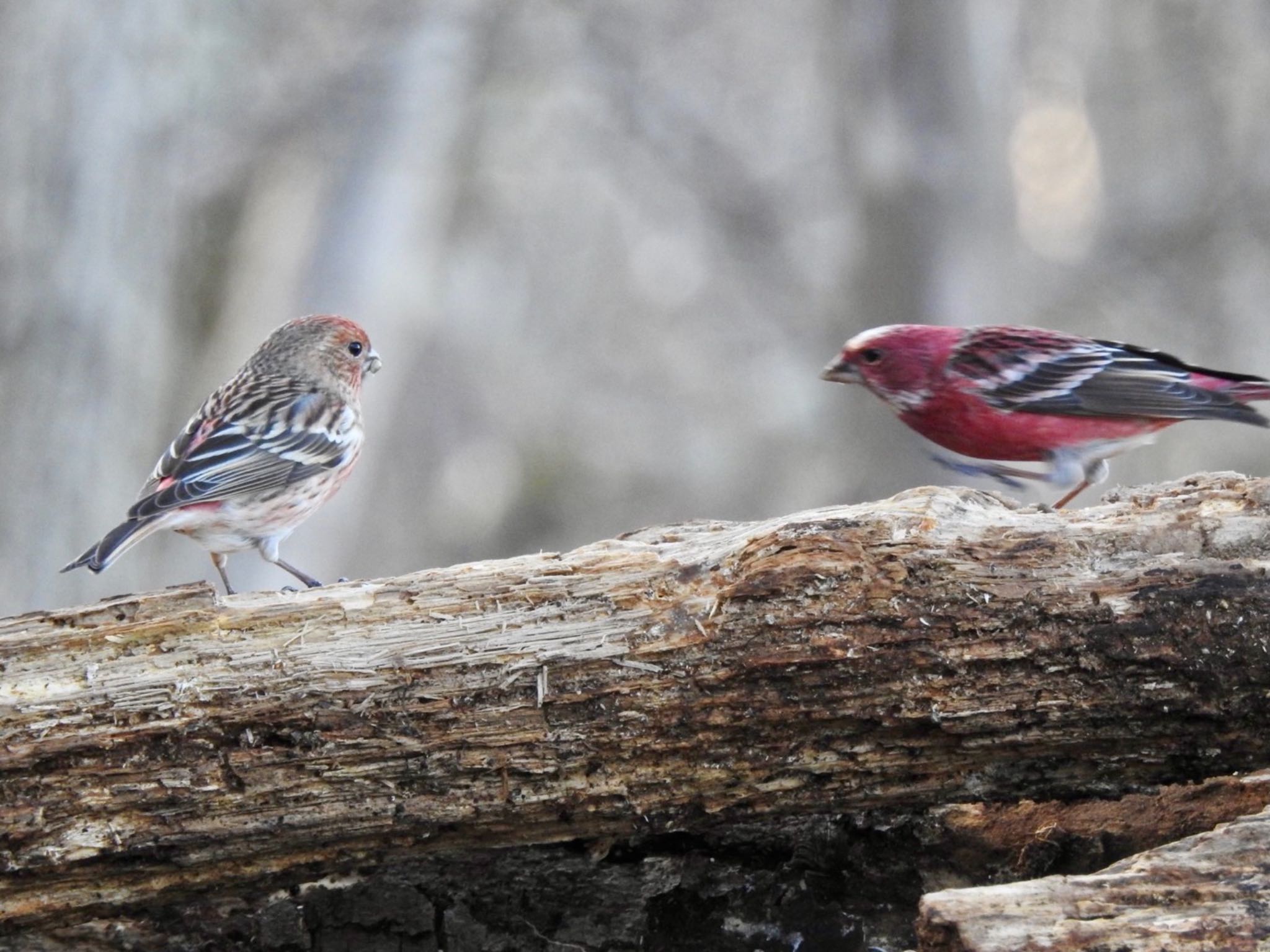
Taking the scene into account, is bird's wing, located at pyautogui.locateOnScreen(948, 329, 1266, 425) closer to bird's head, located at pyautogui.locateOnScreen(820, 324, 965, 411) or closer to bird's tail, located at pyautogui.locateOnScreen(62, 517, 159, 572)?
bird's head, located at pyautogui.locateOnScreen(820, 324, 965, 411)

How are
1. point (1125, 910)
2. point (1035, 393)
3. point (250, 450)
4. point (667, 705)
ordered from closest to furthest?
point (1125, 910), point (667, 705), point (1035, 393), point (250, 450)

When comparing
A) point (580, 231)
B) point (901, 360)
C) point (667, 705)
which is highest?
point (580, 231)

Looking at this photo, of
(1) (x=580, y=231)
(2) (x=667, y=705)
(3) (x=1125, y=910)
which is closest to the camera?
(3) (x=1125, y=910)

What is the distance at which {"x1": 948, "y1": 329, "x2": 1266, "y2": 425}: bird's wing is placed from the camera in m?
5.21

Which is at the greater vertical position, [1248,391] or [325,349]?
[325,349]

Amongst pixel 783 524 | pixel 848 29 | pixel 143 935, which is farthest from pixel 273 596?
pixel 848 29

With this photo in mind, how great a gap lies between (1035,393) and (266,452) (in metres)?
3.33

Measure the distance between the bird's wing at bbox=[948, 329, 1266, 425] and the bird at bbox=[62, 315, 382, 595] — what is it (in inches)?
104

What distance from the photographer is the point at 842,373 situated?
557 cm

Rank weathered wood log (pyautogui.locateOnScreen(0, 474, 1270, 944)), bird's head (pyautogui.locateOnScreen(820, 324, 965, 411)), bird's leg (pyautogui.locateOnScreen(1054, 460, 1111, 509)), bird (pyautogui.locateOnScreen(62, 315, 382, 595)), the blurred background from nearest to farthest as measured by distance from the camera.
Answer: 1. weathered wood log (pyautogui.locateOnScreen(0, 474, 1270, 944))
2. bird's head (pyautogui.locateOnScreen(820, 324, 965, 411))
3. bird's leg (pyautogui.locateOnScreen(1054, 460, 1111, 509))
4. bird (pyautogui.locateOnScreen(62, 315, 382, 595))
5. the blurred background

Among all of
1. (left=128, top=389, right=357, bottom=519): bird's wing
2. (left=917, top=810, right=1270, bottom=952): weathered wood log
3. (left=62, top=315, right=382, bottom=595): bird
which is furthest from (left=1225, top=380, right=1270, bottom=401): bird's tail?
(left=128, top=389, right=357, bottom=519): bird's wing

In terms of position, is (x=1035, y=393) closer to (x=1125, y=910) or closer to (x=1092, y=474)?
(x=1092, y=474)

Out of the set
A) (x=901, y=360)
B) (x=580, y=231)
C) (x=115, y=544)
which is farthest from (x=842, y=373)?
(x=580, y=231)

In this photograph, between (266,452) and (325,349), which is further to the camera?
(325,349)
